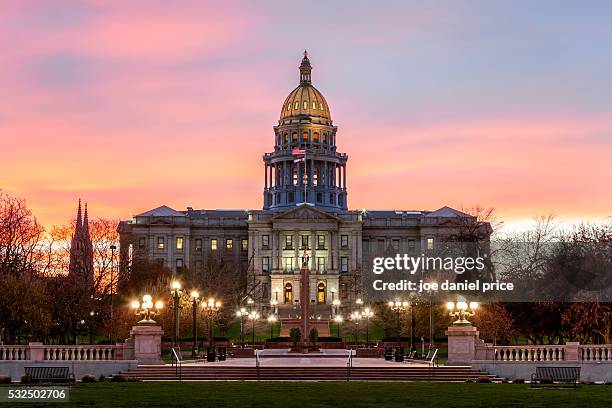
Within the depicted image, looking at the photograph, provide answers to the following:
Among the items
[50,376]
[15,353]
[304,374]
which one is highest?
[15,353]

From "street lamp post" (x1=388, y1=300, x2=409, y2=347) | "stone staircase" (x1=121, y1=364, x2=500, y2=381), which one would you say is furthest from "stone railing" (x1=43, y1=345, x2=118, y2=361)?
"street lamp post" (x1=388, y1=300, x2=409, y2=347)

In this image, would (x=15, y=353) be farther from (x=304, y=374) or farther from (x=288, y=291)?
(x=288, y=291)

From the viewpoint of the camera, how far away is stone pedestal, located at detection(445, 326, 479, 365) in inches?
2287

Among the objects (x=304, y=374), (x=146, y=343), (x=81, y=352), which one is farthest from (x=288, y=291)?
(x=304, y=374)

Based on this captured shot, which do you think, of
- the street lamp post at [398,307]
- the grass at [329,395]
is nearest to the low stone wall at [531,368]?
the grass at [329,395]

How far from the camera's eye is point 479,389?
1809 inches

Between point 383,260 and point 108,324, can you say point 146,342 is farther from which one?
point 383,260

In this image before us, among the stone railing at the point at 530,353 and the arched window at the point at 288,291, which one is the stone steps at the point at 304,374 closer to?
the stone railing at the point at 530,353

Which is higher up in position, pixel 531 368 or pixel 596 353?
pixel 596 353

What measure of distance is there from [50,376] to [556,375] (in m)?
21.0

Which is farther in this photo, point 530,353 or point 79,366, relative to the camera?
point 530,353

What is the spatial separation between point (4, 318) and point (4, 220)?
2766 centimetres

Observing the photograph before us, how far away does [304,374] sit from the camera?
54781 millimetres

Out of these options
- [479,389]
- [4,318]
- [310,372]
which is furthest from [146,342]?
[479,389]
